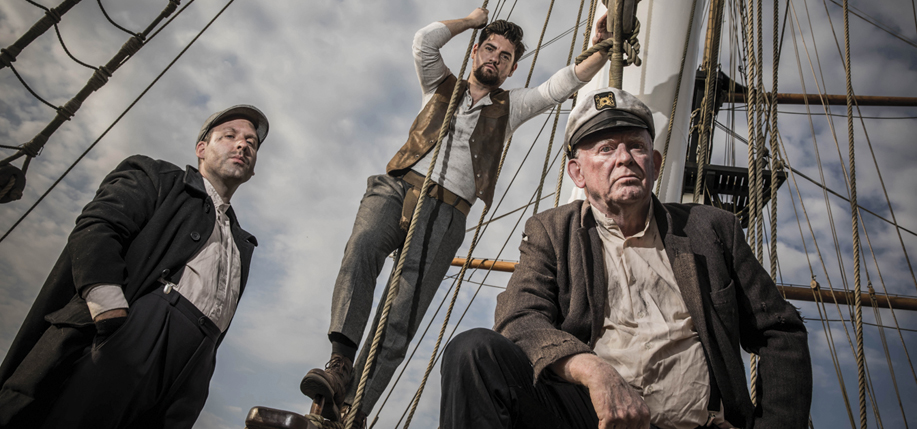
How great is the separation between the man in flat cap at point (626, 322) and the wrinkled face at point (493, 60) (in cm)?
115

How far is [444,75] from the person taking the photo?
8.84 feet

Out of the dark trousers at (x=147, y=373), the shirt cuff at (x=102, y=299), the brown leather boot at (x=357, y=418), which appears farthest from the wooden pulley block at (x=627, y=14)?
the shirt cuff at (x=102, y=299)

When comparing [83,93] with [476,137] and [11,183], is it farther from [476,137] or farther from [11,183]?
[476,137]

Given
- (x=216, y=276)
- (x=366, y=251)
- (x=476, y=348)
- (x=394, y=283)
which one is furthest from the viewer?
(x=366, y=251)

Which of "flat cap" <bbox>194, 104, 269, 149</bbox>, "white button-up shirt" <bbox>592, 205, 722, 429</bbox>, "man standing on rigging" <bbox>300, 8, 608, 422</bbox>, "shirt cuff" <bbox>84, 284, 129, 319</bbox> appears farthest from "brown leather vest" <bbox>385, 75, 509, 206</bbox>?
"shirt cuff" <bbox>84, 284, 129, 319</bbox>

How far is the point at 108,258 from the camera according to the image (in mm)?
1417

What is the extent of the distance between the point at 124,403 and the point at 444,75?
1912 millimetres

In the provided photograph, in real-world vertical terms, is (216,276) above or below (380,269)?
below

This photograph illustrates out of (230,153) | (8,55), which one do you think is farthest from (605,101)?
(8,55)

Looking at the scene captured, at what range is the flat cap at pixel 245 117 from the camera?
82.7 inches

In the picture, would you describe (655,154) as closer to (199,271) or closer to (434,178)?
(434,178)

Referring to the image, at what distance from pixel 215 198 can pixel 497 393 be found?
1305 mm

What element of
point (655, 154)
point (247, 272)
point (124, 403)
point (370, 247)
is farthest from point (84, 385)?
point (655, 154)

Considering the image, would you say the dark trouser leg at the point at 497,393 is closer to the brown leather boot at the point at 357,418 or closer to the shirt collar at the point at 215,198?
the brown leather boot at the point at 357,418
